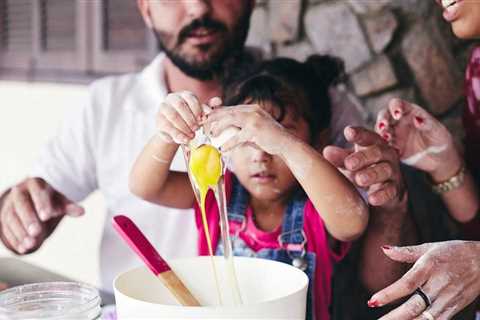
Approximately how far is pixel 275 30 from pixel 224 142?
1016mm

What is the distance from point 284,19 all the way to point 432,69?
1.39ft

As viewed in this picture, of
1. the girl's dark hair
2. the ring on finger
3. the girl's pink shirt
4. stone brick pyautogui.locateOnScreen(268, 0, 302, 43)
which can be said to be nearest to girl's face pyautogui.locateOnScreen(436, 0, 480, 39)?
the girl's dark hair

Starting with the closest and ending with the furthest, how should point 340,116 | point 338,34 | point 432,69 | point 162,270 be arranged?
point 162,270 → point 340,116 → point 432,69 → point 338,34

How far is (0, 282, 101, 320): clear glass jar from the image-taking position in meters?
0.68

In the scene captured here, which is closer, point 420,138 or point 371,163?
point 371,163

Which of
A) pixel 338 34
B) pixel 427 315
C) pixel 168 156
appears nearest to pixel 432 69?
pixel 338 34

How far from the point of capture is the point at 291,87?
1086 mm

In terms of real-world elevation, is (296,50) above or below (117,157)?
above

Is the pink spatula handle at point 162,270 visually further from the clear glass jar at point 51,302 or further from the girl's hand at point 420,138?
the girl's hand at point 420,138

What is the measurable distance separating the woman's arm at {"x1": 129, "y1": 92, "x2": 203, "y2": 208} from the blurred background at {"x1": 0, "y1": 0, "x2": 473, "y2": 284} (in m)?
0.39

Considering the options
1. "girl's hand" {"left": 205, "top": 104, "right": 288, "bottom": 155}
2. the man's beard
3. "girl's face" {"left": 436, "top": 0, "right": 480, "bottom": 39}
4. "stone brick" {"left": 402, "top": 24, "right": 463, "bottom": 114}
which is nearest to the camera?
"girl's hand" {"left": 205, "top": 104, "right": 288, "bottom": 155}

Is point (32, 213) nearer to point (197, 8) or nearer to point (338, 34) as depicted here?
point (197, 8)

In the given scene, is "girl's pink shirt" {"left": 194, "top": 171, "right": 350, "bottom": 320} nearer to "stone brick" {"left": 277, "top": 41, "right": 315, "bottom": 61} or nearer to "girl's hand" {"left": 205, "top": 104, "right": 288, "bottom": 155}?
"girl's hand" {"left": 205, "top": 104, "right": 288, "bottom": 155}

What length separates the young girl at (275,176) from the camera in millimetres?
834
